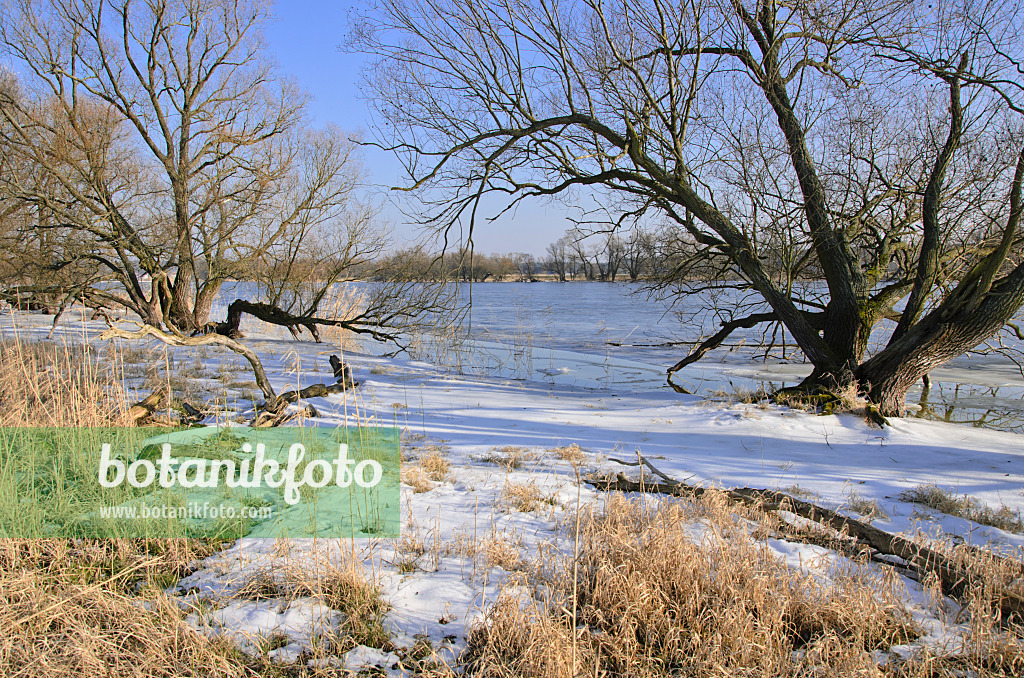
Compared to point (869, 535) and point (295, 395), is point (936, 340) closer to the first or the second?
point (869, 535)

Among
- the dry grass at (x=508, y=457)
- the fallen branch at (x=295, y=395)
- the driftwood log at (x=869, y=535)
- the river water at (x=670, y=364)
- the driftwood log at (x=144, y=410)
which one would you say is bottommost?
the dry grass at (x=508, y=457)

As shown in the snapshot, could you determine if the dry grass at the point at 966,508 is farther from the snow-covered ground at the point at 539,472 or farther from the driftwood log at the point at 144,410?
the driftwood log at the point at 144,410

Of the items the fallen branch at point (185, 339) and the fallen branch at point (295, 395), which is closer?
the fallen branch at point (185, 339)

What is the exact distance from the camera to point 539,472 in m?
5.13

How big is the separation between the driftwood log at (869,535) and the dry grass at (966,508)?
3.78 feet

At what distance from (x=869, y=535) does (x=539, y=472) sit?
2546mm

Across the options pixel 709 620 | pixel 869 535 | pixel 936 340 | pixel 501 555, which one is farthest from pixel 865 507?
pixel 936 340

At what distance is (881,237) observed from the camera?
9.23 m

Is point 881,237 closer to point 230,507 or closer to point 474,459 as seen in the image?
point 474,459

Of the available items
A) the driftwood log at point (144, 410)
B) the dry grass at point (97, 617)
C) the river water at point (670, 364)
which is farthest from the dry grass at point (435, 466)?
the river water at point (670, 364)

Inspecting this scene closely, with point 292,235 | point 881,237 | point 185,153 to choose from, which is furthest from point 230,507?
point 185,153

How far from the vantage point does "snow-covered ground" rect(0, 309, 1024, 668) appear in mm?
2701
